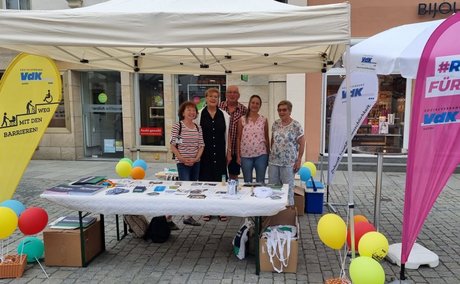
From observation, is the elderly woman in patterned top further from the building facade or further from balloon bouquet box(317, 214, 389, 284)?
the building facade

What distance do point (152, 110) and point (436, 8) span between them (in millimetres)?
7281

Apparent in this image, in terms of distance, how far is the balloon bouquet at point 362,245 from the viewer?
9.09 ft

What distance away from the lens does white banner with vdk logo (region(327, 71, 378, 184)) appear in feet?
15.9

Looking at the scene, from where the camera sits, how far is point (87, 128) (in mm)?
10742

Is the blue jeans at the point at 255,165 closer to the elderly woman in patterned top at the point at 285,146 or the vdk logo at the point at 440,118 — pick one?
the elderly woman in patterned top at the point at 285,146

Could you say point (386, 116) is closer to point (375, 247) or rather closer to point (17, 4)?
point (375, 247)

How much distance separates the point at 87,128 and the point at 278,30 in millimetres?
8960

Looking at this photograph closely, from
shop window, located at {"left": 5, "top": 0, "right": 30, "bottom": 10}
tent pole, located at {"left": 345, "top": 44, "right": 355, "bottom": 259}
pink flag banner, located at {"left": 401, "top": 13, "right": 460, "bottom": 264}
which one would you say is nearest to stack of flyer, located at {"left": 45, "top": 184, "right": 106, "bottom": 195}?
tent pole, located at {"left": 345, "top": 44, "right": 355, "bottom": 259}

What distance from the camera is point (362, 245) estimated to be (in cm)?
306

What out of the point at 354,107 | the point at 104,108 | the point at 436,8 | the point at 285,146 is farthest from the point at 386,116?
the point at 104,108

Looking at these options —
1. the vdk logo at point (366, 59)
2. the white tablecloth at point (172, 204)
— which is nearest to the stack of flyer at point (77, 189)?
the white tablecloth at point (172, 204)

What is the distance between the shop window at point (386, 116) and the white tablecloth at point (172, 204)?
6.19 meters

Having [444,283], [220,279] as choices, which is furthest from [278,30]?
[444,283]

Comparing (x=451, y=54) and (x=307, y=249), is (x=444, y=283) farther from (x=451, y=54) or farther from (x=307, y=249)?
(x=451, y=54)
